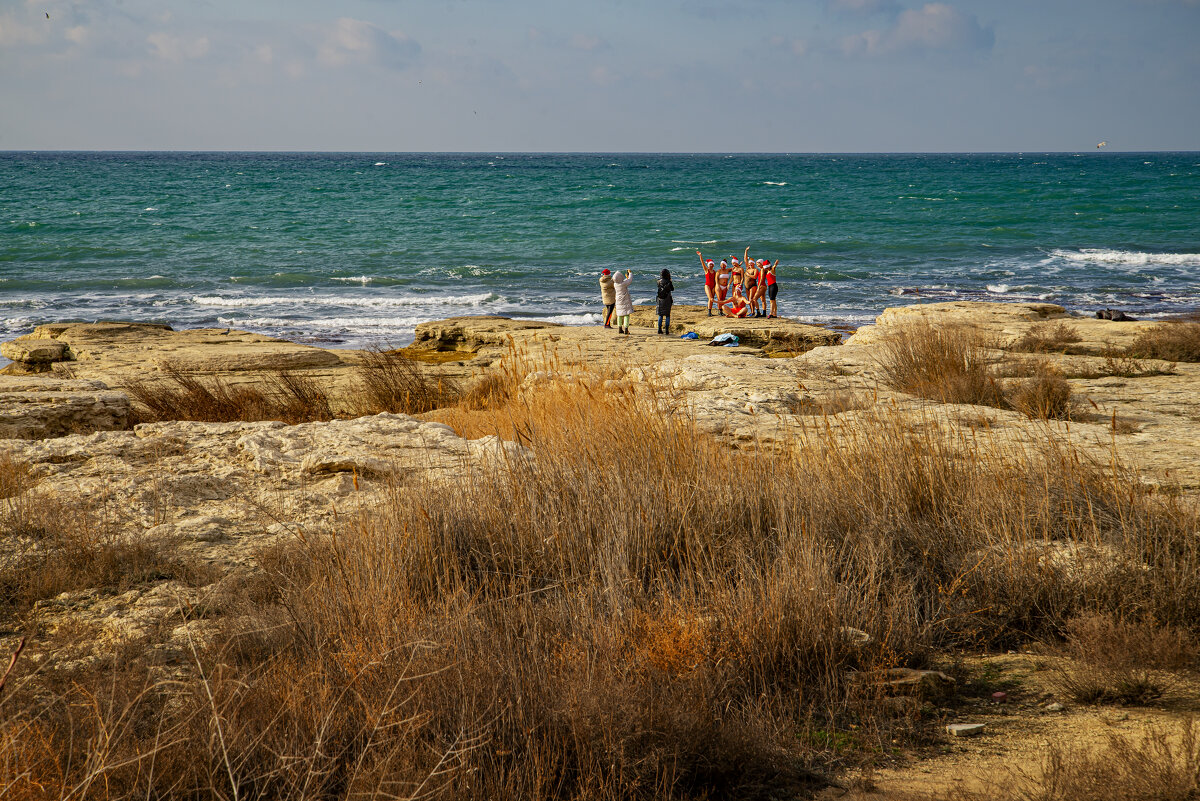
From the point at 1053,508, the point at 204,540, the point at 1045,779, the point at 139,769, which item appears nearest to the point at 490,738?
the point at 139,769

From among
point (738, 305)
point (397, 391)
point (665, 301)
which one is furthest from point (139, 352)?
point (738, 305)

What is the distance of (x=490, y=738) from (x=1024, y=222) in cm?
4766

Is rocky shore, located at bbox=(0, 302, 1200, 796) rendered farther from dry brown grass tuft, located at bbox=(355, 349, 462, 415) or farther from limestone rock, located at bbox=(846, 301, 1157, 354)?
dry brown grass tuft, located at bbox=(355, 349, 462, 415)

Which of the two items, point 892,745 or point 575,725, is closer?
point 575,725

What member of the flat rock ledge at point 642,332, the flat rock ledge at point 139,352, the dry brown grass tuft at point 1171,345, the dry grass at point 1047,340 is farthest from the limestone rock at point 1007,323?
the flat rock ledge at point 139,352

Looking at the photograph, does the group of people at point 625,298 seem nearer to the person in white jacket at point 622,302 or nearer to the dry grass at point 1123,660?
the person in white jacket at point 622,302

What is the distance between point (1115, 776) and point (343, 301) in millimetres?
22854

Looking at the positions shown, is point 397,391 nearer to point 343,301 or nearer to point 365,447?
point 365,447

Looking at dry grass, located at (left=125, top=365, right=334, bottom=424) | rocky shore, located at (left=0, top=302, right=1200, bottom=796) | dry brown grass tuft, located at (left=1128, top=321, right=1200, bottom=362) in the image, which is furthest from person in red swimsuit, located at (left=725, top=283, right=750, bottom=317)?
dry grass, located at (left=125, top=365, right=334, bottom=424)

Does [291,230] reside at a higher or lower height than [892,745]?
higher

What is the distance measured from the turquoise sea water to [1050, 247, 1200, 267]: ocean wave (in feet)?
0.66

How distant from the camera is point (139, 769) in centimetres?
211

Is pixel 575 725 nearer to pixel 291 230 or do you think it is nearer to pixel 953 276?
pixel 953 276

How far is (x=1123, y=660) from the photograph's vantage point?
3.14 metres
